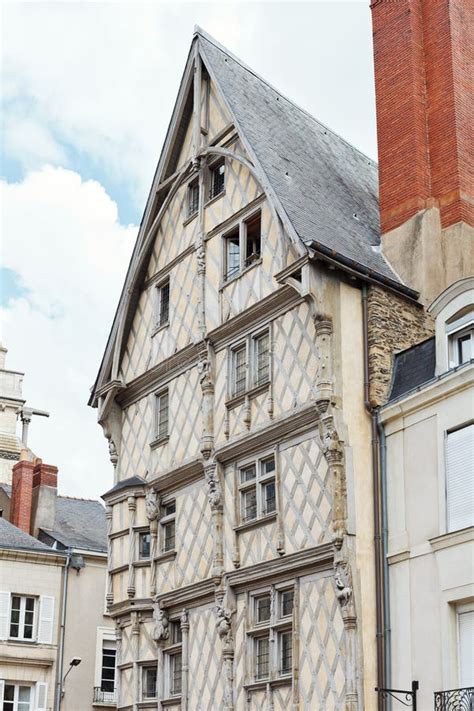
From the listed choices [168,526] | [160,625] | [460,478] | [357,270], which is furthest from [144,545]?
[460,478]

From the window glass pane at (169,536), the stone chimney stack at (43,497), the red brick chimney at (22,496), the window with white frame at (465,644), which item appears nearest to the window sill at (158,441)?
the window glass pane at (169,536)

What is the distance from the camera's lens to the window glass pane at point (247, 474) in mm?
18328

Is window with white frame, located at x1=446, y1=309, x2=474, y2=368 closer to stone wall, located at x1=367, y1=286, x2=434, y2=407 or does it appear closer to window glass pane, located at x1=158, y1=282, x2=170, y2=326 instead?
stone wall, located at x1=367, y1=286, x2=434, y2=407

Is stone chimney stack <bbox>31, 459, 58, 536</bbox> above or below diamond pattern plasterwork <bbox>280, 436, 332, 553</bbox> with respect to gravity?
above

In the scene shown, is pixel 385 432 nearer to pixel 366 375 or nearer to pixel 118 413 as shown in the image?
pixel 366 375

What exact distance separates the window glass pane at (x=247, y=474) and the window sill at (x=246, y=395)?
1016 millimetres

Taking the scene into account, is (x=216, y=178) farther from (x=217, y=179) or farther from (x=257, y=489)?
(x=257, y=489)

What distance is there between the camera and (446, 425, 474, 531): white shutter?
15156 millimetres

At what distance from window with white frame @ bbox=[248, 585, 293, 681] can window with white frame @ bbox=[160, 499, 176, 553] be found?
2.55 metres

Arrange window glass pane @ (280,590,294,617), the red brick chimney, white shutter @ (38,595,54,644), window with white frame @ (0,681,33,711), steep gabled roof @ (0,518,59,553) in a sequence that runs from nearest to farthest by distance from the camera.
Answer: window glass pane @ (280,590,294,617) → window with white frame @ (0,681,33,711) → white shutter @ (38,595,54,644) → steep gabled roof @ (0,518,59,553) → the red brick chimney

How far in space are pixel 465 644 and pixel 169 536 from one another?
648 centimetres

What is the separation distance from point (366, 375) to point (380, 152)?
4555 millimetres

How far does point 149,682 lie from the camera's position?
1967 cm

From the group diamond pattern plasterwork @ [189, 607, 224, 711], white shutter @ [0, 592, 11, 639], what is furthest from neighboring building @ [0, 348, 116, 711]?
diamond pattern plasterwork @ [189, 607, 224, 711]
